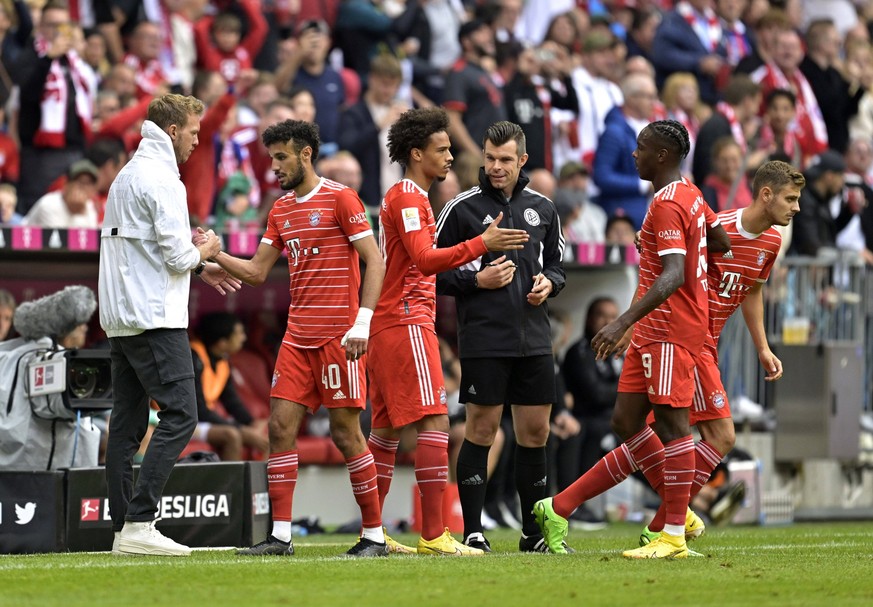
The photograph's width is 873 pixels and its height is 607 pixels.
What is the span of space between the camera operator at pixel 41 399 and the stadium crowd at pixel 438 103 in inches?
94.6

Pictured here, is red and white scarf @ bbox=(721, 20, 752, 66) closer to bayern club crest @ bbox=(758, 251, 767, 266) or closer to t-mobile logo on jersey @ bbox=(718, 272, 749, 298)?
bayern club crest @ bbox=(758, 251, 767, 266)

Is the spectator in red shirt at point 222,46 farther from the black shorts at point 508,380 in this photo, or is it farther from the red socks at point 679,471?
the red socks at point 679,471

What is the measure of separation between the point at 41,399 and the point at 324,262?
2.36m

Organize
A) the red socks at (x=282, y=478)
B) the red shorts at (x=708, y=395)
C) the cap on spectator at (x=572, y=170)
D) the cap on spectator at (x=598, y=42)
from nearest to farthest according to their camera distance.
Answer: the red socks at (x=282, y=478) → the red shorts at (x=708, y=395) → the cap on spectator at (x=572, y=170) → the cap on spectator at (x=598, y=42)

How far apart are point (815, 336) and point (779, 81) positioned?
5.87 meters

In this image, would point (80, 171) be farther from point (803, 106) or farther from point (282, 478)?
point (803, 106)

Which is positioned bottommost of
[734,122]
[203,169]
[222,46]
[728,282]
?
[728,282]

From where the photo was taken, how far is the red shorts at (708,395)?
9.58 metres

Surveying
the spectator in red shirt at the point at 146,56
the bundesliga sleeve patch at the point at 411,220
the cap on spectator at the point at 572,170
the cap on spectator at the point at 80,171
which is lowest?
the bundesliga sleeve patch at the point at 411,220

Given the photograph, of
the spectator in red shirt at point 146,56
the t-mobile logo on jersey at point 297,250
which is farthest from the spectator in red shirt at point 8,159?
the t-mobile logo on jersey at point 297,250

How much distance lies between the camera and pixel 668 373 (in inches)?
342

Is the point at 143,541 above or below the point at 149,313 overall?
below

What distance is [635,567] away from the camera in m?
8.25

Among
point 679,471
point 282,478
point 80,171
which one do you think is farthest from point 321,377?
point 80,171
